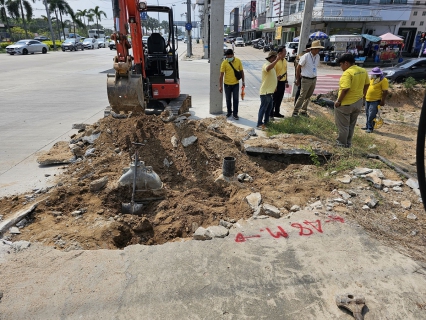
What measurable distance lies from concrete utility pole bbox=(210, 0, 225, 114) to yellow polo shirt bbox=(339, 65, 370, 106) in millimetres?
3344

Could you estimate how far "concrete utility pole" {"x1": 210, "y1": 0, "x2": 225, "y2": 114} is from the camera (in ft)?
22.7

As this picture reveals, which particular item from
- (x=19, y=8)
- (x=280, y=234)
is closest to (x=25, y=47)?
(x=19, y=8)

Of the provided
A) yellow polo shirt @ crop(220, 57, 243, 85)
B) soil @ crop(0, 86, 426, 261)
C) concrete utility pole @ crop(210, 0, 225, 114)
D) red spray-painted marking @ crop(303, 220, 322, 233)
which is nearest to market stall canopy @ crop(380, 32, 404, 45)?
soil @ crop(0, 86, 426, 261)

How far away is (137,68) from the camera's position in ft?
17.5

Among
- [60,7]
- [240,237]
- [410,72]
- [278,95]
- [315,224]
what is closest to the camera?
[240,237]

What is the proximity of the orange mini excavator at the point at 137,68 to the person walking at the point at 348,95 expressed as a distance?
11.6ft

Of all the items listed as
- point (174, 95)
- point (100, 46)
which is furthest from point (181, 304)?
point (100, 46)

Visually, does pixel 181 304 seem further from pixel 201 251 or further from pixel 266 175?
pixel 266 175

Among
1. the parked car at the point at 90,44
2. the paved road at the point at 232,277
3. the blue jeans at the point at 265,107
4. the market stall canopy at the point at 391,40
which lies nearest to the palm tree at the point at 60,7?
the parked car at the point at 90,44

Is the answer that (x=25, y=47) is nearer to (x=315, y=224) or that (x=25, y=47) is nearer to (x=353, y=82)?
(x=353, y=82)

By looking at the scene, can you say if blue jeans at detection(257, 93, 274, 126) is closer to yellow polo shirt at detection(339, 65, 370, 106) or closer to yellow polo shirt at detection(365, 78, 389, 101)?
yellow polo shirt at detection(339, 65, 370, 106)

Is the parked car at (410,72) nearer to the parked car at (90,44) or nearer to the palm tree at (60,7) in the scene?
the parked car at (90,44)

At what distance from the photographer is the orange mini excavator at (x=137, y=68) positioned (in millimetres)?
4500

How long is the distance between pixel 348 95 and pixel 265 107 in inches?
73.1
